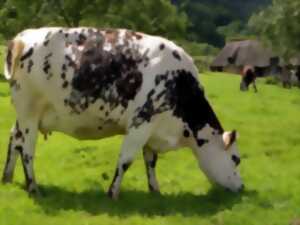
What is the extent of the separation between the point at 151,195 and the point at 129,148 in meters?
1.04

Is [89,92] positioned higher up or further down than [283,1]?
higher up

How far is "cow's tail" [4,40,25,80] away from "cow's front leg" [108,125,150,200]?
2.41m

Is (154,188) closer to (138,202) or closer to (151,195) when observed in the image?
(151,195)

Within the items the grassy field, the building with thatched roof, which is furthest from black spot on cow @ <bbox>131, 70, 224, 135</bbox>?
the building with thatched roof

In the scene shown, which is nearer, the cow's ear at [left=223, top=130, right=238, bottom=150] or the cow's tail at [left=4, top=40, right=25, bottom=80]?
the cow's tail at [left=4, top=40, right=25, bottom=80]

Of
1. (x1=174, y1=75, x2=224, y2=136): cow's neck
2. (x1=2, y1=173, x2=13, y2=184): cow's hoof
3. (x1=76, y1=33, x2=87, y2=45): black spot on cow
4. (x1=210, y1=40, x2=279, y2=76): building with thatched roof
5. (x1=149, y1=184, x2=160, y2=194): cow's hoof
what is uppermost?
(x1=76, y1=33, x2=87, y2=45): black spot on cow

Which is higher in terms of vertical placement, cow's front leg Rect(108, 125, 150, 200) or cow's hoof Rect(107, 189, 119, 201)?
cow's front leg Rect(108, 125, 150, 200)

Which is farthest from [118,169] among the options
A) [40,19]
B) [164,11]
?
[164,11]

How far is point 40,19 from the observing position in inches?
2387

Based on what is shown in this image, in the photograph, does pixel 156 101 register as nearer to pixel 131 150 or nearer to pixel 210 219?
pixel 131 150

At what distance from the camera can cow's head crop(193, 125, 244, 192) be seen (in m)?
13.3

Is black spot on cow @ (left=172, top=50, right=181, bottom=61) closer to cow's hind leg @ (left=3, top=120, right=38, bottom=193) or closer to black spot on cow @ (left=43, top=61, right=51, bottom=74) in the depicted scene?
black spot on cow @ (left=43, top=61, right=51, bottom=74)

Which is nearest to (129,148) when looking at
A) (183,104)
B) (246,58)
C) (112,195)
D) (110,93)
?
(112,195)

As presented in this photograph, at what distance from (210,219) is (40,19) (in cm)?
5104
